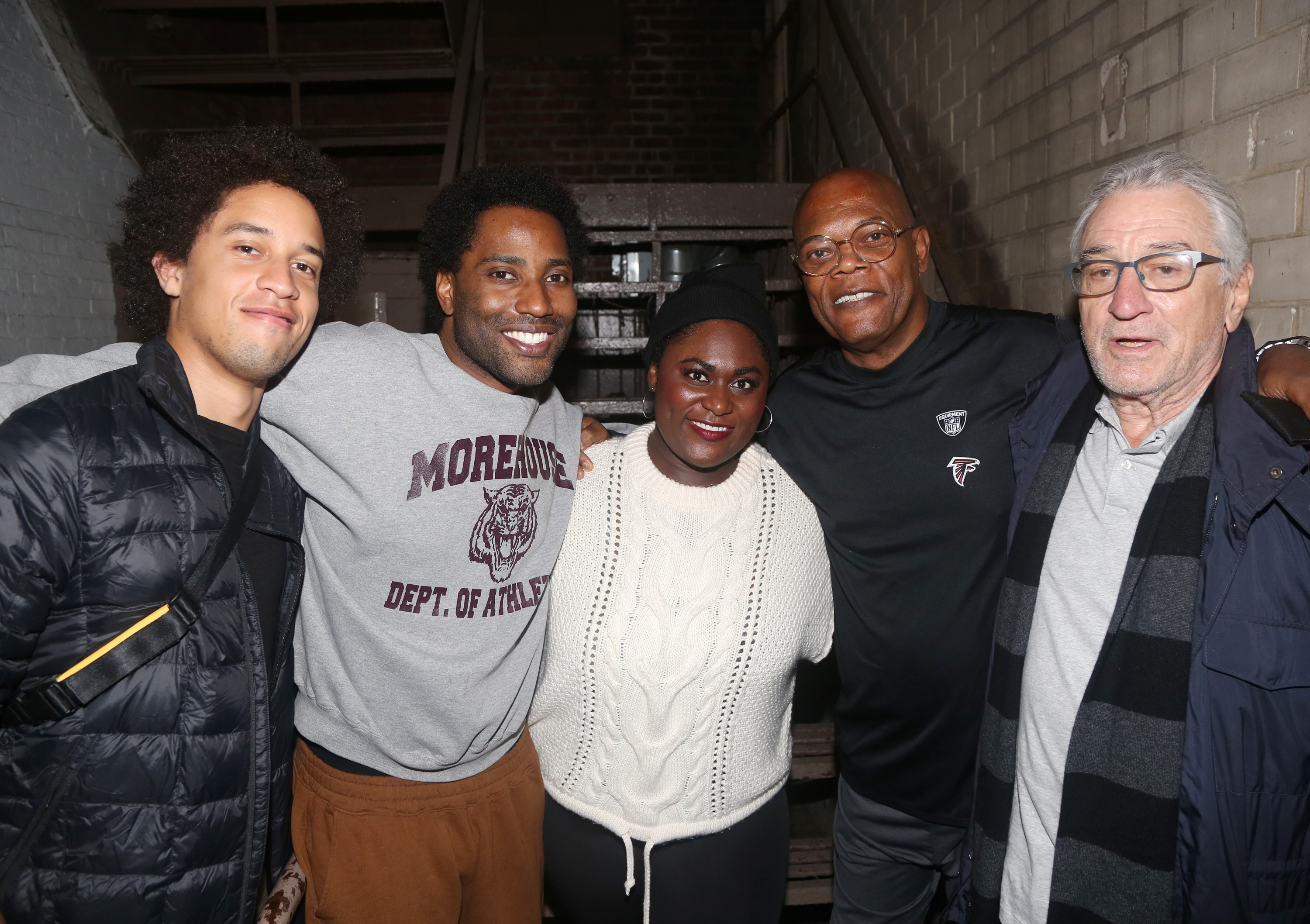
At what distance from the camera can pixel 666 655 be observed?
176 cm

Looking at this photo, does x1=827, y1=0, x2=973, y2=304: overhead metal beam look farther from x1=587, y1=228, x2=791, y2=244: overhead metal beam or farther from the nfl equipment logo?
the nfl equipment logo

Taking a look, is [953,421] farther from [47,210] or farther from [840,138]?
[47,210]

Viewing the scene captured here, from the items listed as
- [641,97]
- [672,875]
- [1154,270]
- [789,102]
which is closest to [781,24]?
[789,102]

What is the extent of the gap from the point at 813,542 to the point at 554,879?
1063 millimetres

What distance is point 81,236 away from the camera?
3775mm

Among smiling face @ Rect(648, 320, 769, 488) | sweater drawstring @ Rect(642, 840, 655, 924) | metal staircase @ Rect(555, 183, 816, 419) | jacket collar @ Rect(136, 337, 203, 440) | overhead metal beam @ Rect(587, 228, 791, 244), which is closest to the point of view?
jacket collar @ Rect(136, 337, 203, 440)

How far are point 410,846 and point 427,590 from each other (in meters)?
0.58

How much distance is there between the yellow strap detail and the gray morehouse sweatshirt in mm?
382

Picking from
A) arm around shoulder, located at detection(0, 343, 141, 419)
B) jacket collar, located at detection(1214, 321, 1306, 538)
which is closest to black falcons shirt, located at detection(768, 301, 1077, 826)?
jacket collar, located at detection(1214, 321, 1306, 538)

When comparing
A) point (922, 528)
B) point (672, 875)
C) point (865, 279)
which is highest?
point (865, 279)

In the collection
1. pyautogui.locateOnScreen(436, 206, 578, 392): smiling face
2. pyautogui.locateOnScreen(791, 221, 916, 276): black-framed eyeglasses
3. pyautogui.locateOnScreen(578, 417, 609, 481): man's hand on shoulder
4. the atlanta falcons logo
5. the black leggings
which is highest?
pyautogui.locateOnScreen(791, 221, 916, 276): black-framed eyeglasses

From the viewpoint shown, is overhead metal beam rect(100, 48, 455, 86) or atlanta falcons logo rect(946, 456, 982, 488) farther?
overhead metal beam rect(100, 48, 455, 86)

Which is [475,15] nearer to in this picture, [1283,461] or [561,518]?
[561,518]

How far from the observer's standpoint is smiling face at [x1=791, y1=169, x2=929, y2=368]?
6.72ft
